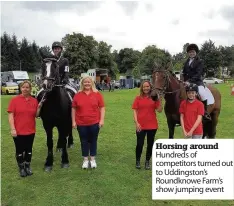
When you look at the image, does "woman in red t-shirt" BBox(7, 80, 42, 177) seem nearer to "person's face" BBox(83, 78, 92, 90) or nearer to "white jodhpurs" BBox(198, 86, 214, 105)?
"person's face" BBox(83, 78, 92, 90)

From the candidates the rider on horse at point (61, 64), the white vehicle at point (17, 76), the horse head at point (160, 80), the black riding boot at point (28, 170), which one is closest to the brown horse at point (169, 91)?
the horse head at point (160, 80)

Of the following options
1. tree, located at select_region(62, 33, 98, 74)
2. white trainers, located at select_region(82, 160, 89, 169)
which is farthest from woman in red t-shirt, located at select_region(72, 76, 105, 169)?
tree, located at select_region(62, 33, 98, 74)

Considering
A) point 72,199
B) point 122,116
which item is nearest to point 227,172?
point 72,199

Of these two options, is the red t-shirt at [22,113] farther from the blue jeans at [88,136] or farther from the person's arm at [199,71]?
the person's arm at [199,71]

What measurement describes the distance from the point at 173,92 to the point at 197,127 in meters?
1.31

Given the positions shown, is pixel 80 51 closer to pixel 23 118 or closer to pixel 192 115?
pixel 23 118

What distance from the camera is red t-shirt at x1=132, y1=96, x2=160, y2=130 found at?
6.82 metres

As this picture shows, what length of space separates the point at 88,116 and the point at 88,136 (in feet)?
1.65

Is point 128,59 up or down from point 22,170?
up

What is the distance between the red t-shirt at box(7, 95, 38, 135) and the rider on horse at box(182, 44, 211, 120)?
384cm

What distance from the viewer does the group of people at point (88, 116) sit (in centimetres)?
642

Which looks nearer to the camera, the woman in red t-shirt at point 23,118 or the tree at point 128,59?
the woman in red t-shirt at point 23,118

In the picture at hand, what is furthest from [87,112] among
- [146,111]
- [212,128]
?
[212,128]

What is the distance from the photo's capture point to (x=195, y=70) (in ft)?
25.2
